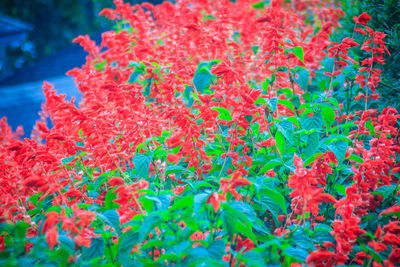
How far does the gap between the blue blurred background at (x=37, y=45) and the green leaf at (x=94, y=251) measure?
12.1m

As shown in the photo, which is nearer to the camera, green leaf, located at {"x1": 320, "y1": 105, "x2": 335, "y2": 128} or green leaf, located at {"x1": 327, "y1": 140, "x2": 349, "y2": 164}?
green leaf, located at {"x1": 327, "y1": 140, "x2": 349, "y2": 164}

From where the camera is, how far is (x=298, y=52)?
2461 millimetres

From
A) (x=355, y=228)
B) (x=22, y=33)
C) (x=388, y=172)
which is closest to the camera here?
(x=355, y=228)

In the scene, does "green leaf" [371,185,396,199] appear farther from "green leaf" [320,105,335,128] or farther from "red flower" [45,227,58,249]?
"red flower" [45,227,58,249]

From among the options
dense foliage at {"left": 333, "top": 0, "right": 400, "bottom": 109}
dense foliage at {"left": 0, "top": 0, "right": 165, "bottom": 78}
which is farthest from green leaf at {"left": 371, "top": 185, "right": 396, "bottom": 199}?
dense foliage at {"left": 0, "top": 0, "right": 165, "bottom": 78}

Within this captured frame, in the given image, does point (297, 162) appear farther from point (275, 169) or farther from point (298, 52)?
point (298, 52)

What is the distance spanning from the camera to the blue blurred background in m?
14.6

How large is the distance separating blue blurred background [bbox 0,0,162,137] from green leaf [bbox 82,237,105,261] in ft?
39.6

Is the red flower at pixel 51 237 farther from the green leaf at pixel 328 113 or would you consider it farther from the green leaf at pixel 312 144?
the green leaf at pixel 328 113

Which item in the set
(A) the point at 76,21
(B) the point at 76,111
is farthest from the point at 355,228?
(A) the point at 76,21

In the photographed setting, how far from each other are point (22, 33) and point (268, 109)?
2031 centimetres

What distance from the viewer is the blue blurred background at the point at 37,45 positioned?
14620 mm

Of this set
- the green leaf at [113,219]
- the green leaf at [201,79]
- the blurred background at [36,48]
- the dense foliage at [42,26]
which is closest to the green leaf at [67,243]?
the green leaf at [113,219]

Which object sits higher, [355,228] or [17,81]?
[17,81]
